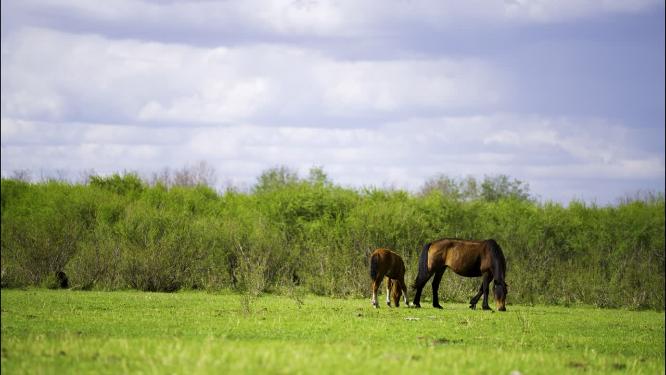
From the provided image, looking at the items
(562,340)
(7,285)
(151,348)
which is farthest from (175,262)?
(151,348)

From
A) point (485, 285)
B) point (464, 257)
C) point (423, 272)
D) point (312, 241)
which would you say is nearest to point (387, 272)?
point (423, 272)

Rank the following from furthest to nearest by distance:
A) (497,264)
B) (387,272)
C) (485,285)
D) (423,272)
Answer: (423,272) → (485,285) → (497,264) → (387,272)

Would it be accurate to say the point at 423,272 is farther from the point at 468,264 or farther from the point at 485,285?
the point at 485,285

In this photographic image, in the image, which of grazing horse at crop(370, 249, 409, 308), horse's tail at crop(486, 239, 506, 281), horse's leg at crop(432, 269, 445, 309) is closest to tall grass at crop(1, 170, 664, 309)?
grazing horse at crop(370, 249, 409, 308)

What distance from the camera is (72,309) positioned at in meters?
20.9

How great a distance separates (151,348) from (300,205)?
29663mm

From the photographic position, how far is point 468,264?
25672mm

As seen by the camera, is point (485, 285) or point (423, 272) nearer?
point (485, 285)

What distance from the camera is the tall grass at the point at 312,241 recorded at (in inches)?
1260

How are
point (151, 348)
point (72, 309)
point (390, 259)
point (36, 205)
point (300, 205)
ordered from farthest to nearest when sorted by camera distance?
point (300, 205) → point (36, 205) → point (390, 259) → point (72, 309) → point (151, 348)

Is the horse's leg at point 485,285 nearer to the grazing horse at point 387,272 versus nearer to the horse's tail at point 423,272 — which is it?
the horse's tail at point 423,272

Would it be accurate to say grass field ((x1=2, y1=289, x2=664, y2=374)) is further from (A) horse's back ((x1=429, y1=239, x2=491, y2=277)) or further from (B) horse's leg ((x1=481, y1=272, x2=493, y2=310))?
(A) horse's back ((x1=429, y1=239, x2=491, y2=277))

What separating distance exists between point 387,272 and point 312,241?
1244 cm

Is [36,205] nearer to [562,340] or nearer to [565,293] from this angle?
[565,293]
